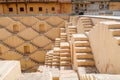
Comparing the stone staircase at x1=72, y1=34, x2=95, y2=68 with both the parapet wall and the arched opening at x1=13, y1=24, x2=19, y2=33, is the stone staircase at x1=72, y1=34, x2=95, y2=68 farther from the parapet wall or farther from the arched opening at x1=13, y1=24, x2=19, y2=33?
the arched opening at x1=13, y1=24, x2=19, y2=33

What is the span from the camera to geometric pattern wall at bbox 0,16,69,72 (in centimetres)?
1208

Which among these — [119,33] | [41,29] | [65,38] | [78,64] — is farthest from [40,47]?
[119,33]

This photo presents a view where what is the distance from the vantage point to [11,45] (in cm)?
1238

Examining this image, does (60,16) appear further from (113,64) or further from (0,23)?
(113,64)

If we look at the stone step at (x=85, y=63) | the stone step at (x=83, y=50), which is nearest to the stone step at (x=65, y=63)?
the stone step at (x=83, y=50)

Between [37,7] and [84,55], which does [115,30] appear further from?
[37,7]

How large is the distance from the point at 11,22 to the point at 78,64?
10.1 metres

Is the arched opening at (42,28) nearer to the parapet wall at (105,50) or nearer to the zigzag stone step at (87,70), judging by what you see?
the parapet wall at (105,50)

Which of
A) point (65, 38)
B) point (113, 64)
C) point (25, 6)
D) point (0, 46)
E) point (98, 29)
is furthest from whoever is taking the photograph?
point (25, 6)

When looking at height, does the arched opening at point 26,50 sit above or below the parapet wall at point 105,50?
below

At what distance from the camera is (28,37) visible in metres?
12.5

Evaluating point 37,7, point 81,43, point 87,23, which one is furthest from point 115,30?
point 37,7

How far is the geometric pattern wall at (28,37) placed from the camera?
476 inches

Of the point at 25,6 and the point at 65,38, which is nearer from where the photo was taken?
the point at 65,38
